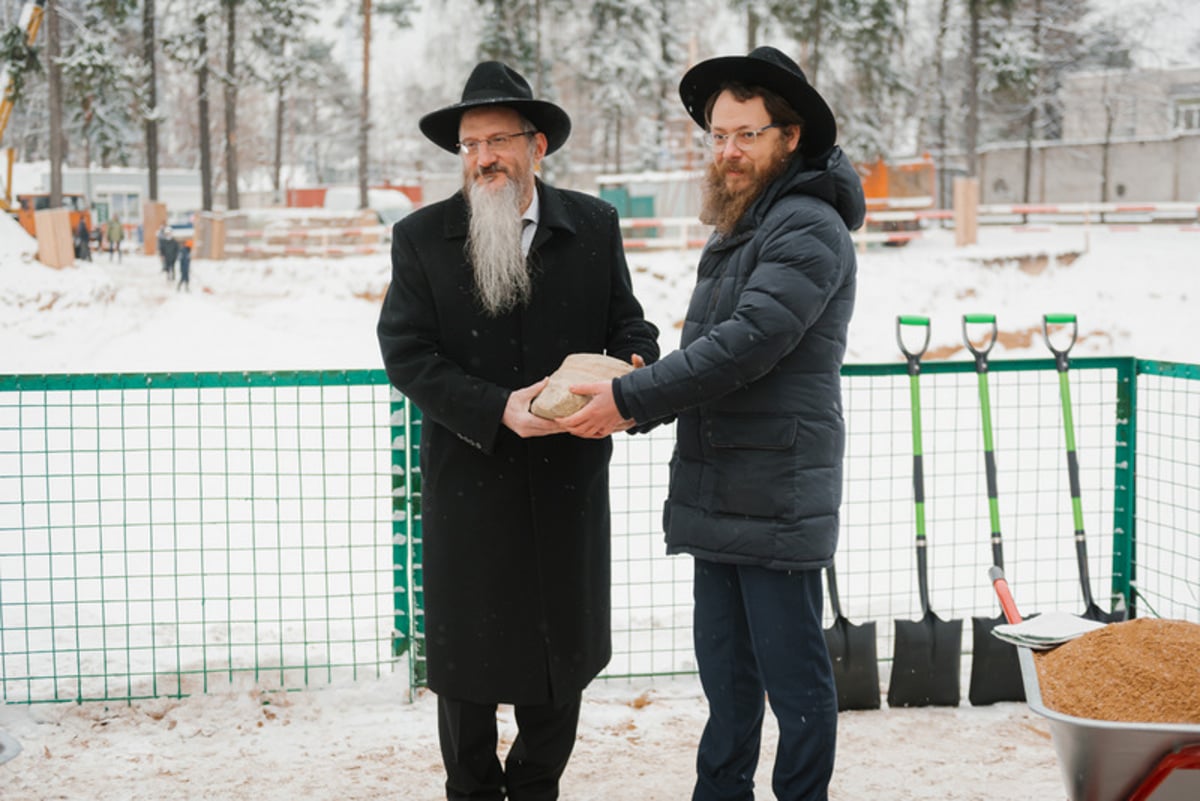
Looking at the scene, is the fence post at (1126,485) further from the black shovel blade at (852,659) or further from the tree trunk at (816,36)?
the tree trunk at (816,36)

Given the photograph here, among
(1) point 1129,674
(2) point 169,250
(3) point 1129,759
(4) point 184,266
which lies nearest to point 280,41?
(2) point 169,250

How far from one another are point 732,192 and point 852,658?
208 centimetres

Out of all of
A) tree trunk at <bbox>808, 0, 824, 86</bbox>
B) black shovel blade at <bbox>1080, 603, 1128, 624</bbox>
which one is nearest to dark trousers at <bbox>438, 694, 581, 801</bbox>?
black shovel blade at <bbox>1080, 603, 1128, 624</bbox>

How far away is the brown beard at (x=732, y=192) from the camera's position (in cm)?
297

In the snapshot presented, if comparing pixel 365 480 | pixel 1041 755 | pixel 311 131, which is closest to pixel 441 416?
pixel 1041 755

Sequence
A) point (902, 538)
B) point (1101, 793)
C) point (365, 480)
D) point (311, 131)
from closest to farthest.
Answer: point (1101, 793) < point (902, 538) < point (365, 480) < point (311, 131)

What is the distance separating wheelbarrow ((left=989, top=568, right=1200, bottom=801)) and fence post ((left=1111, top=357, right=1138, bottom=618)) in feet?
9.42

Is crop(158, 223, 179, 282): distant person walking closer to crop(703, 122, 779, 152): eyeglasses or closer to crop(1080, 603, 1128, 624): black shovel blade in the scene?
crop(1080, 603, 1128, 624): black shovel blade

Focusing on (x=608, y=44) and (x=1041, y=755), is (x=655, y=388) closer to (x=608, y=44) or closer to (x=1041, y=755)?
(x=1041, y=755)

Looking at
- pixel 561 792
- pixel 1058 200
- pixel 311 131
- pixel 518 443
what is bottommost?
pixel 561 792

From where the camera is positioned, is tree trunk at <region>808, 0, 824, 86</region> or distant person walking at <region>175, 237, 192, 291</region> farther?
tree trunk at <region>808, 0, 824, 86</region>

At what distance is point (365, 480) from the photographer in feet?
30.0

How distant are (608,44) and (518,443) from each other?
29.9 meters

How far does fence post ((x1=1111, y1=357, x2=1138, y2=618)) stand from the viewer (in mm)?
4727
